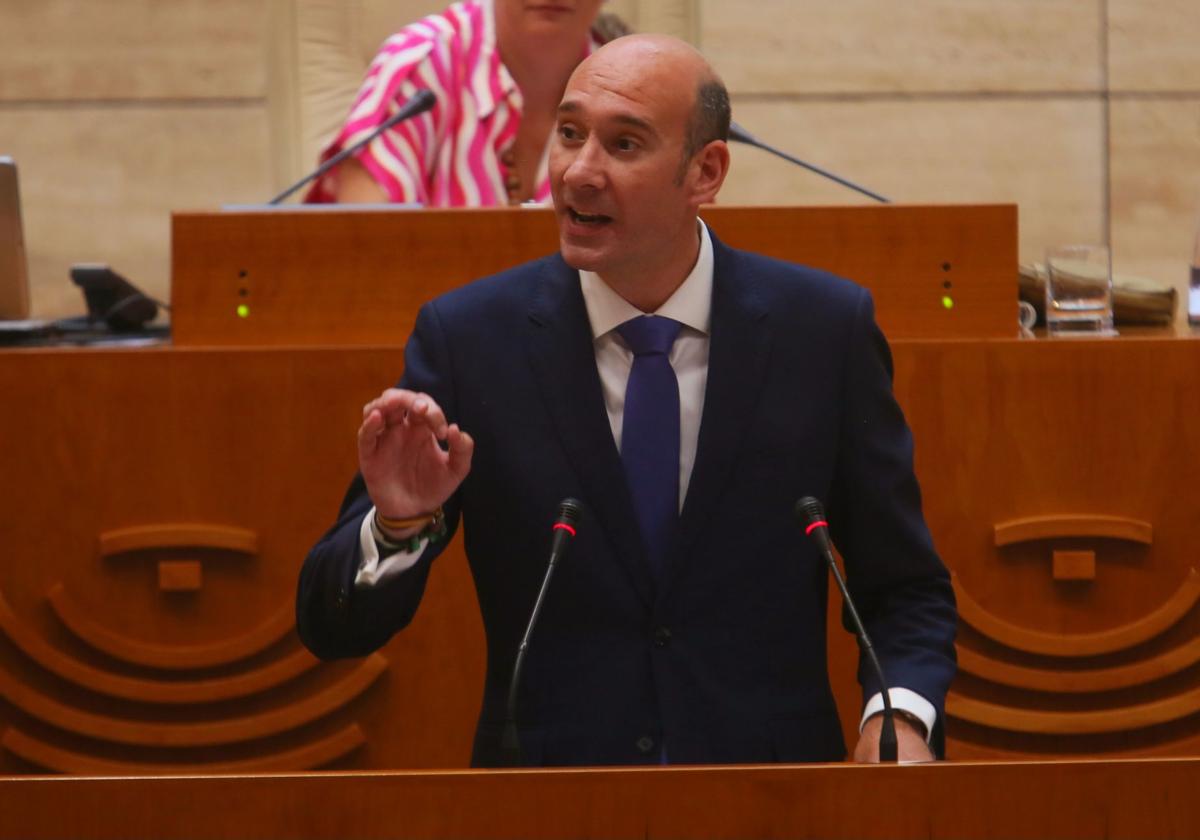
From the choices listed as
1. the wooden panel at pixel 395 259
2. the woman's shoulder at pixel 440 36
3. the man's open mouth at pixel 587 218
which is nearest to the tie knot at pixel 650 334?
the man's open mouth at pixel 587 218

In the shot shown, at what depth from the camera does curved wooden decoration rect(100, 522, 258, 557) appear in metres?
2.69

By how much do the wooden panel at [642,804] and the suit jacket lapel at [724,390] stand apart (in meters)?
0.63

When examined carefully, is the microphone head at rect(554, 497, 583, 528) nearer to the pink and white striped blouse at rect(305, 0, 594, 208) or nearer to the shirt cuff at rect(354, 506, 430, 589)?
the shirt cuff at rect(354, 506, 430, 589)

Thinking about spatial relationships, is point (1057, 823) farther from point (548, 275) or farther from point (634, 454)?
point (548, 275)

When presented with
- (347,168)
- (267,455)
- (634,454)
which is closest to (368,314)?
(267,455)

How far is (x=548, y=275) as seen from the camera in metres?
2.15

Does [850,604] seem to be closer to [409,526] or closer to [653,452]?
[653,452]

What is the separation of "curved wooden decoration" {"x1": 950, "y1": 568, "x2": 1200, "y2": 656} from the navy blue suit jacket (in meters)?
0.67

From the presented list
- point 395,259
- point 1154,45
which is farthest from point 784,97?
point 395,259

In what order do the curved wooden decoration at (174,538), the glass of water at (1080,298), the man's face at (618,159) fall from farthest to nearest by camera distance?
the glass of water at (1080,298) → the curved wooden decoration at (174,538) → the man's face at (618,159)

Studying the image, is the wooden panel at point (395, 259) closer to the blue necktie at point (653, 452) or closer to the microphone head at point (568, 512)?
the blue necktie at point (653, 452)

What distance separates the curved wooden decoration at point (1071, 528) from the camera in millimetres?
2711

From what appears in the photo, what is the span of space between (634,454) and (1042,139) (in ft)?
11.7

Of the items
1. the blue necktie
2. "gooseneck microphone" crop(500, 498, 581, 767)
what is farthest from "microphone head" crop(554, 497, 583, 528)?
the blue necktie
